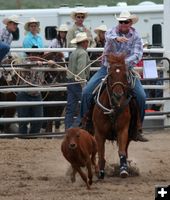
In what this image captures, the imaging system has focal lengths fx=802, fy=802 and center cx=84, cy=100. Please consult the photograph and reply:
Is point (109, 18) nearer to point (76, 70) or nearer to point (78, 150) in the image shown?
point (76, 70)

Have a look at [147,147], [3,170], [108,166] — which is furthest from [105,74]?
[147,147]

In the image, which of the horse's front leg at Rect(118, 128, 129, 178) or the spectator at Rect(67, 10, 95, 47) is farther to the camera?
the spectator at Rect(67, 10, 95, 47)

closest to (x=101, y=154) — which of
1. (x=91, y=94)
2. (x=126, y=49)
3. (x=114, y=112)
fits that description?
(x=114, y=112)

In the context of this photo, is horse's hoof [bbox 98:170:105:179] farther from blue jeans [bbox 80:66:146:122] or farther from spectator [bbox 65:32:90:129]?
spectator [bbox 65:32:90:129]

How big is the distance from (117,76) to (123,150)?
34.9 inches

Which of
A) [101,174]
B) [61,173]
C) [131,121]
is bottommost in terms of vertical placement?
[61,173]

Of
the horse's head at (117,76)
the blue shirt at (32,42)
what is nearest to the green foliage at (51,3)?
the blue shirt at (32,42)

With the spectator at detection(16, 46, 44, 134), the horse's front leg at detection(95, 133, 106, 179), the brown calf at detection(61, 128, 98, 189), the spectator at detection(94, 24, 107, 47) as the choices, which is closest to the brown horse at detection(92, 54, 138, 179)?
the horse's front leg at detection(95, 133, 106, 179)

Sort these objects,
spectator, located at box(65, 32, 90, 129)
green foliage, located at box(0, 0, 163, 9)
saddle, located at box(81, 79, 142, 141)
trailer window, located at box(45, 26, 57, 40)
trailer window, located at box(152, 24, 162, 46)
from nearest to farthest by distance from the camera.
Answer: saddle, located at box(81, 79, 142, 141) < spectator, located at box(65, 32, 90, 129) < trailer window, located at box(152, 24, 162, 46) < trailer window, located at box(45, 26, 57, 40) < green foliage, located at box(0, 0, 163, 9)

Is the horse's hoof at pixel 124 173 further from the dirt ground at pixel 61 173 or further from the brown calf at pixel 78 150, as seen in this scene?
the brown calf at pixel 78 150

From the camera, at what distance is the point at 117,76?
8.98m

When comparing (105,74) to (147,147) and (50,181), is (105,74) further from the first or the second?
(147,147)

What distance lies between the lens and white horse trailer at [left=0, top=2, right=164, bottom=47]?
22344 millimetres

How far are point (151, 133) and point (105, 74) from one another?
4.24m
